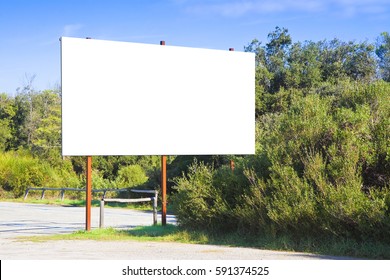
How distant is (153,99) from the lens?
53.7ft

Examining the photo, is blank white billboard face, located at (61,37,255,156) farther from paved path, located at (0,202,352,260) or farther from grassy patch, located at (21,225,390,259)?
paved path, located at (0,202,352,260)

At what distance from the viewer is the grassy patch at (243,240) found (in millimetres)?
12102

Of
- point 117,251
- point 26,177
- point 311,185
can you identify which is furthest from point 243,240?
point 26,177

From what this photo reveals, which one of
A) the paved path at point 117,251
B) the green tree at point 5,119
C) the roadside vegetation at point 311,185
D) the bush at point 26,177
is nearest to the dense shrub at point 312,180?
the roadside vegetation at point 311,185

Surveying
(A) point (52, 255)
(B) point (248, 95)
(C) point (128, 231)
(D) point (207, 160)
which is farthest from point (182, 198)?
(D) point (207, 160)

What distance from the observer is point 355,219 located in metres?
12.4

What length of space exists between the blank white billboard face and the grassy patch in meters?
2.07

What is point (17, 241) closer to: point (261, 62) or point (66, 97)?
point (66, 97)

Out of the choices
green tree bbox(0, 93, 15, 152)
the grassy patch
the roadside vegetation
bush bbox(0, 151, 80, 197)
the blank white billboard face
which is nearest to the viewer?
the grassy patch

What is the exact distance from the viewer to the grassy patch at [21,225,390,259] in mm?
12102

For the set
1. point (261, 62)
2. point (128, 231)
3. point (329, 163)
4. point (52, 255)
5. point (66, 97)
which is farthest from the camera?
point (261, 62)

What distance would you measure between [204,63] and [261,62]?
2814cm

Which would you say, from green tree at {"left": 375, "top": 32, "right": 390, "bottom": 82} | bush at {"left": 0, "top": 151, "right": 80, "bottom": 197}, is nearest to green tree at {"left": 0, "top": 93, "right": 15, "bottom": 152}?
bush at {"left": 0, "top": 151, "right": 80, "bottom": 197}

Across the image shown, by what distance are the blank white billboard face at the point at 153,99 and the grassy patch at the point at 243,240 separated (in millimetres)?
2071
